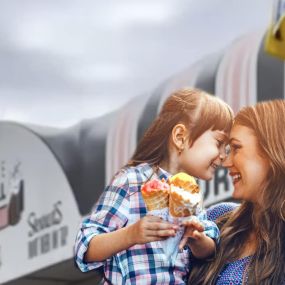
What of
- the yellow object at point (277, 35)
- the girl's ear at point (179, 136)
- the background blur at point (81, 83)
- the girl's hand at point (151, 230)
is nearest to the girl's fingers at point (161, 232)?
the girl's hand at point (151, 230)

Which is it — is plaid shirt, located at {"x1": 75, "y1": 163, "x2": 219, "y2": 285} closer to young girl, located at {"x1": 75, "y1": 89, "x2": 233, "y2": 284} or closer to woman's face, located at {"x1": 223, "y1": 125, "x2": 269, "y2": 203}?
young girl, located at {"x1": 75, "y1": 89, "x2": 233, "y2": 284}

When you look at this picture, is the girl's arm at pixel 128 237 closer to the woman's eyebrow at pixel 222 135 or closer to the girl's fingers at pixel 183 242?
the girl's fingers at pixel 183 242

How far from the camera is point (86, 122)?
9.58 ft

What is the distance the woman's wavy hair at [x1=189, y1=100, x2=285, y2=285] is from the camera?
1617mm

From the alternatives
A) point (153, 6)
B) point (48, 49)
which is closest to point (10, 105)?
point (48, 49)

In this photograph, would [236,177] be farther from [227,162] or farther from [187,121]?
[187,121]

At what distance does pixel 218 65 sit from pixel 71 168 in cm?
58

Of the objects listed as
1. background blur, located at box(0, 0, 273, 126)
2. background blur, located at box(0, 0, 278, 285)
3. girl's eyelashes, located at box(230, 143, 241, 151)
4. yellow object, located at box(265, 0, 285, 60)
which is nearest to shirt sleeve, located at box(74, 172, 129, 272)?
girl's eyelashes, located at box(230, 143, 241, 151)

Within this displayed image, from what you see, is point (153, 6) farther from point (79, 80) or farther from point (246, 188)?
point (246, 188)

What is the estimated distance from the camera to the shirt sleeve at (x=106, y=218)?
5.33 feet

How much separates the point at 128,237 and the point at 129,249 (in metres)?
0.05

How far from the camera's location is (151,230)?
153 cm

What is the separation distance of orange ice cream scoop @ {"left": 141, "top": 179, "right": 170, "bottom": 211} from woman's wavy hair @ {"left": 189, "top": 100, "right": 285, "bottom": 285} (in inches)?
7.2

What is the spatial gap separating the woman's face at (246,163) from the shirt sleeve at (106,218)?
21 centimetres
